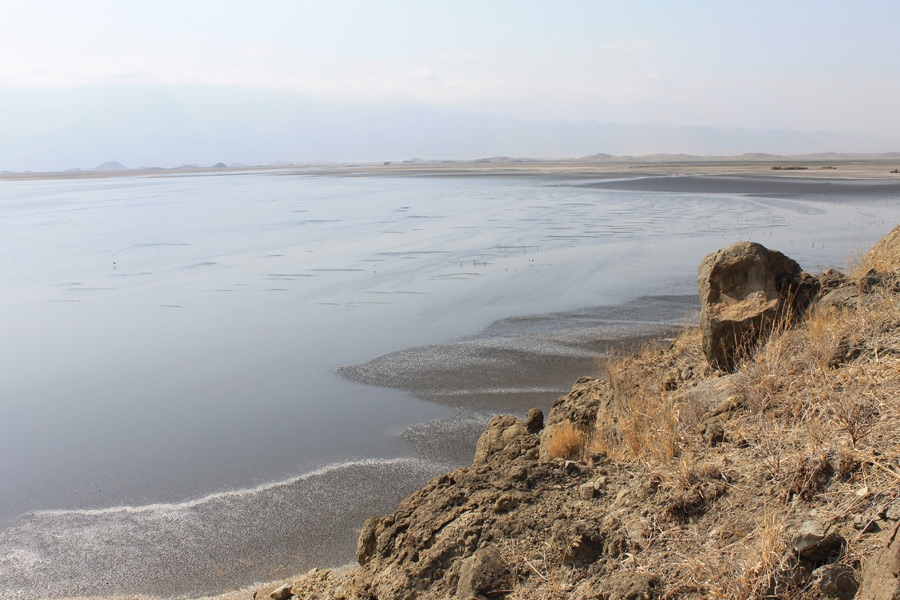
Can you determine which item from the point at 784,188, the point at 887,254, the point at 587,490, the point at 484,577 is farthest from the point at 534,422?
the point at 784,188

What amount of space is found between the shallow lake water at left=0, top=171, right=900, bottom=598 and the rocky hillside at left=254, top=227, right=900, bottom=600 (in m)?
1.48

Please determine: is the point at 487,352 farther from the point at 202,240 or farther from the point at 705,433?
the point at 202,240

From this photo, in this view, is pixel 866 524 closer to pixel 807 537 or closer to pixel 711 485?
pixel 807 537

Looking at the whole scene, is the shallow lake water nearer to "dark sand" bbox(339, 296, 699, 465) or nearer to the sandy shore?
"dark sand" bbox(339, 296, 699, 465)

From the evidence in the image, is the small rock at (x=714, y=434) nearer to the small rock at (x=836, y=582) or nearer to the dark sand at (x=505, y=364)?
the small rock at (x=836, y=582)

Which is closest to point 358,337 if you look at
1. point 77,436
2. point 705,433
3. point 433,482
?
point 77,436

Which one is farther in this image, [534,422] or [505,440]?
[534,422]

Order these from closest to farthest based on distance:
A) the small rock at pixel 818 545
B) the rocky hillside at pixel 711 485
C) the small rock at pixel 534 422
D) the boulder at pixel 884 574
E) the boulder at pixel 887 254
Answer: the boulder at pixel 884 574
the small rock at pixel 818 545
the rocky hillside at pixel 711 485
the small rock at pixel 534 422
the boulder at pixel 887 254

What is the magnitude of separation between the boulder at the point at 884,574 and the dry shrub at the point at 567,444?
234 cm

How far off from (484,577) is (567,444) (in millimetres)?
1732

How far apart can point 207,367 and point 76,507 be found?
3722mm

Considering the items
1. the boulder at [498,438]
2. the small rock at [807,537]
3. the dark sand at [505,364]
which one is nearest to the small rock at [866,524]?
the small rock at [807,537]

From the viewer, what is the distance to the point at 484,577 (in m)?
3.38

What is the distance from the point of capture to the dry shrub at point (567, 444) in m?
4.91
